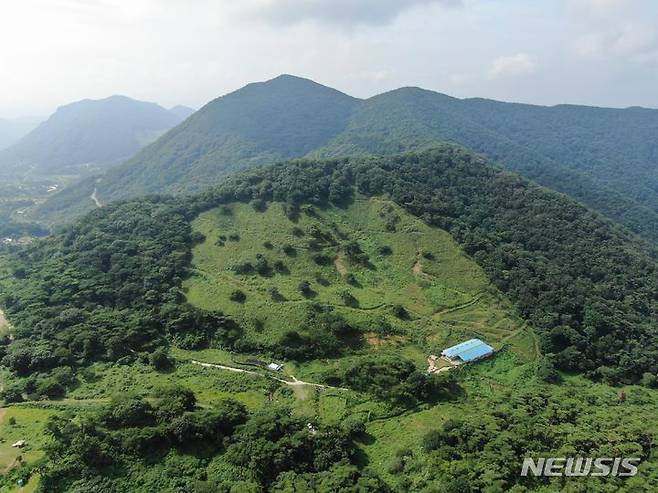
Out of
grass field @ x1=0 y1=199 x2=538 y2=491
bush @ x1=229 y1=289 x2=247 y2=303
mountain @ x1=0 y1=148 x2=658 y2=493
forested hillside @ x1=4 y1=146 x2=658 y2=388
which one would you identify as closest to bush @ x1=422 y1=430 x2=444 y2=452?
mountain @ x1=0 y1=148 x2=658 y2=493

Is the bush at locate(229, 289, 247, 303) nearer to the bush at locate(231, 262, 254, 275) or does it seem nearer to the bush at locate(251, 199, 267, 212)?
the bush at locate(231, 262, 254, 275)

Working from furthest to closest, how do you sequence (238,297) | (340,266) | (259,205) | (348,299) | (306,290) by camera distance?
1. (259,205)
2. (340,266)
3. (306,290)
4. (348,299)
5. (238,297)

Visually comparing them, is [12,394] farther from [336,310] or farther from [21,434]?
[336,310]

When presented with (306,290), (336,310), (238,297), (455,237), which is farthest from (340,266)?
(455,237)

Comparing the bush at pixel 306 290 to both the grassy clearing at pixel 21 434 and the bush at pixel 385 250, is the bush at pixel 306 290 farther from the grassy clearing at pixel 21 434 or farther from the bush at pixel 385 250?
the grassy clearing at pixel 21 434

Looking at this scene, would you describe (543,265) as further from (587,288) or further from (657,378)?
(657,378)

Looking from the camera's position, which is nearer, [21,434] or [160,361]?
[21,434]

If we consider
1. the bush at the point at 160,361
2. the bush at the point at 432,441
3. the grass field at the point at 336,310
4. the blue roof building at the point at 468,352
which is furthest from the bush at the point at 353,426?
the bush at the point at 160,361

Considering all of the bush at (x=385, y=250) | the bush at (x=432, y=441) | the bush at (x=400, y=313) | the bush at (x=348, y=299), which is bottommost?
the bush at (x=432, y=441)
